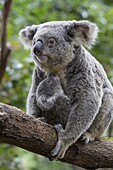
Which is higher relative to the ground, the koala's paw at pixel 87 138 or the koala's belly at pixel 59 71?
the koala's belly at pixel 59 71

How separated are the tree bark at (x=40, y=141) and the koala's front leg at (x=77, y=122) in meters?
0.06

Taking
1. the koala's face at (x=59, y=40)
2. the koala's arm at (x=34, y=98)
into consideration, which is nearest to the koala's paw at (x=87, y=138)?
the koala's arm at (x=34, y=98)

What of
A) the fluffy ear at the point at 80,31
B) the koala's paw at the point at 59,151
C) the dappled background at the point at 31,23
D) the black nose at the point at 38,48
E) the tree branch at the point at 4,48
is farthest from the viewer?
the dappled background at the point at 31,23

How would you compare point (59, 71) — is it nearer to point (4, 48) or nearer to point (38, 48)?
point (38, 48)

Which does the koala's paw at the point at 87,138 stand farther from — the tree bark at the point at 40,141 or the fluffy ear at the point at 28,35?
the fluffy ear at the point at 28,35

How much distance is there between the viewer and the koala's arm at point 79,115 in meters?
3.40

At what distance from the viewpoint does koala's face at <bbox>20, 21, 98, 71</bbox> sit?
11.7 ft

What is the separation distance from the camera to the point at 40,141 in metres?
3.27

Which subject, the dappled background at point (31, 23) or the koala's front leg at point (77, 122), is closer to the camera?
the koala's front leg at point (77, 122)

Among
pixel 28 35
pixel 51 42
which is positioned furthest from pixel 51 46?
pixel 28 35

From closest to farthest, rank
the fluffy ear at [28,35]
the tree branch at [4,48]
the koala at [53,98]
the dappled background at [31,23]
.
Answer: the koala at [53,98] < the fluffy ear at [28,35] < the tree branch at [4,48] < the dappled background at [31,23]

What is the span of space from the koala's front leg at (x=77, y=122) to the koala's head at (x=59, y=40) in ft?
1.33

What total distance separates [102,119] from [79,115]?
39 cm

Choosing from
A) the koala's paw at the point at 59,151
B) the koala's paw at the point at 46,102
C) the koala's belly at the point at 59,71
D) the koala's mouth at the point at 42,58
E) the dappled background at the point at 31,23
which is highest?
the koala's mouth at the point at 42,58
